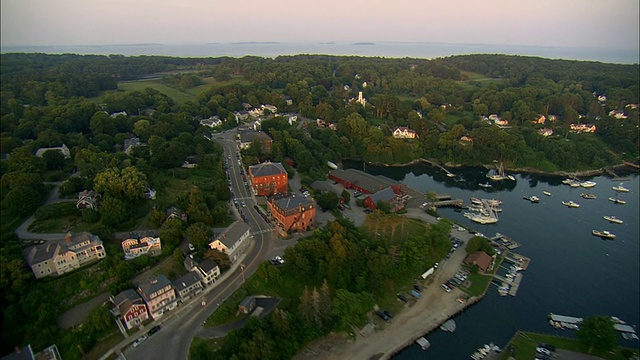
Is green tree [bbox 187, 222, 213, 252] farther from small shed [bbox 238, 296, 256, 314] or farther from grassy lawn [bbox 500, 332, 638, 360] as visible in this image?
grassy lawn [bbox 500, 332, 638, 360]

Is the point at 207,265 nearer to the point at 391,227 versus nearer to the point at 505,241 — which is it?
the point at 391,227

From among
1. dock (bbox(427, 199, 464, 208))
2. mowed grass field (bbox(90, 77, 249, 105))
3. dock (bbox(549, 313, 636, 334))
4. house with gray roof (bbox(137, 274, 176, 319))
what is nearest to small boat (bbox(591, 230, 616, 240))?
dock (bbox(427, 199, 464, 208))

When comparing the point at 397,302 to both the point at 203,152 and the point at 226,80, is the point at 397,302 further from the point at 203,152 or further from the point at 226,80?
the point at 226,80

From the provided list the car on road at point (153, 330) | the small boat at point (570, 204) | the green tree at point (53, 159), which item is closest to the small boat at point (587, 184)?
the small boat at point (570, 204)

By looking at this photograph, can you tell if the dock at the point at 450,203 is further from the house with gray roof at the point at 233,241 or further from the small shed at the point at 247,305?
the small shed at the point at 247,305

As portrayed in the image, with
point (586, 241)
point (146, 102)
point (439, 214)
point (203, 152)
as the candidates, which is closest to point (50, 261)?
point (203, 152)

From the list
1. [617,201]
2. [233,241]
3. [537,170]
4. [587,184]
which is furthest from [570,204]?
[233,241]
